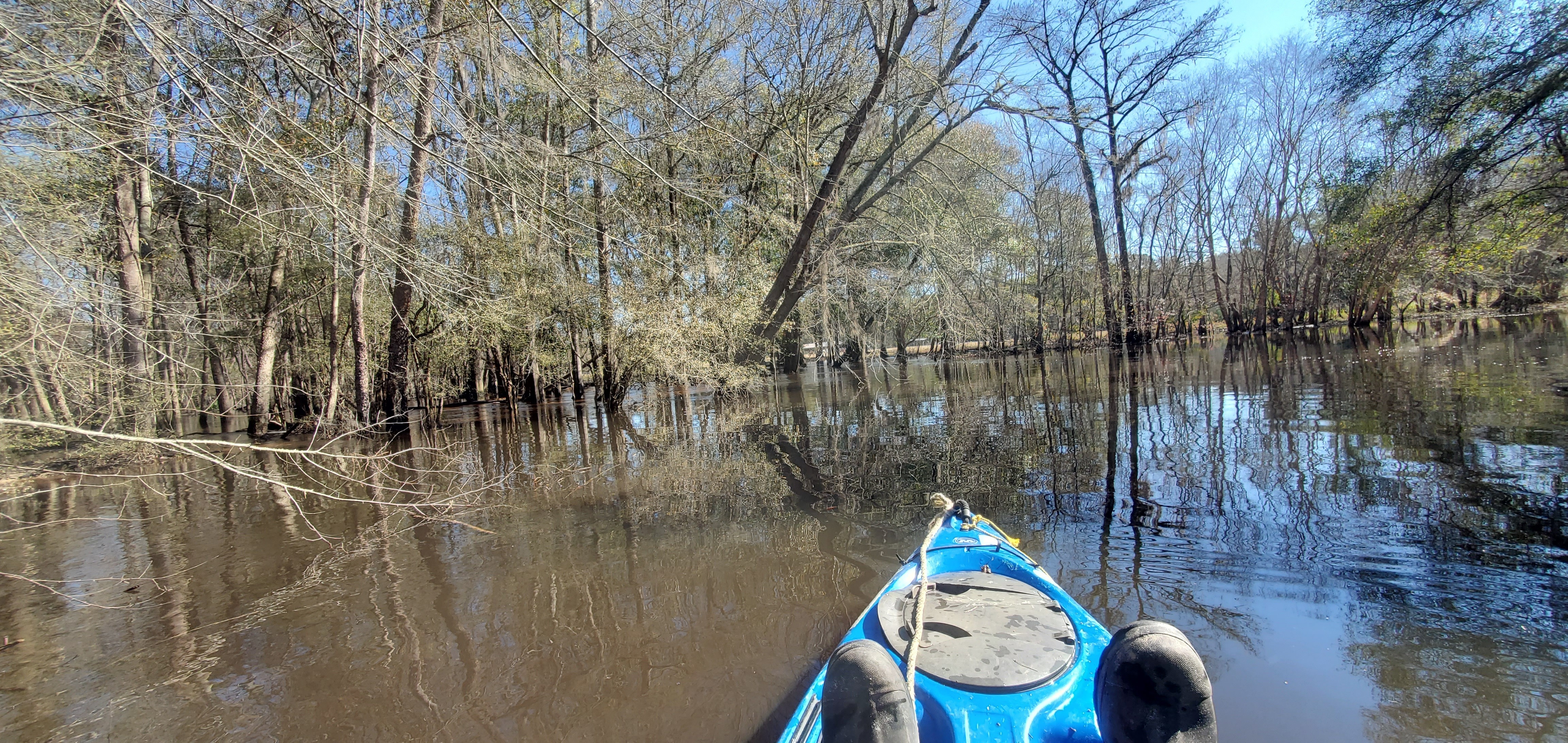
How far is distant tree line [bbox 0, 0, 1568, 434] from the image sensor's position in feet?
13.2

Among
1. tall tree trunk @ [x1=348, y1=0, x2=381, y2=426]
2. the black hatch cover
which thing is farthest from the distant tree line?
the black hatch cover

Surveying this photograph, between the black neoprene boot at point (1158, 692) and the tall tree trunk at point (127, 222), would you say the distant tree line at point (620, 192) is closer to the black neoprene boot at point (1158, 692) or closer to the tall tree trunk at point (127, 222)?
the tall tree trunk at point (127, 222)

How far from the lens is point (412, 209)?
7.96 metres

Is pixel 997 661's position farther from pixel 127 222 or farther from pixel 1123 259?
pixel 1123 259

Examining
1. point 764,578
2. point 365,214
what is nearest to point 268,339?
point 365,214

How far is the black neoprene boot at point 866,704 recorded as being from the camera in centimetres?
167

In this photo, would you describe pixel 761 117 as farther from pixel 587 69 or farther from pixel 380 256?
pixel 380 256

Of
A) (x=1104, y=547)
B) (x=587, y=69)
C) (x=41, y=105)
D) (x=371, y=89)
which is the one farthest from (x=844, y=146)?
(x=41, y=105)

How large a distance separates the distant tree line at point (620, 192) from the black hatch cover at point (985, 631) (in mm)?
2884

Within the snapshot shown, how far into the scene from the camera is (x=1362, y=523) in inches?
157

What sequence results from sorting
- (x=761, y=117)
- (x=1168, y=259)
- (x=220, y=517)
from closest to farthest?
(x=220, y=517)
(x=761, y=117)
(x=1168, y=259)

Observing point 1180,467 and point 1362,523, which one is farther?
point 1180,467

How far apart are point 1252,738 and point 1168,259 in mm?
32074

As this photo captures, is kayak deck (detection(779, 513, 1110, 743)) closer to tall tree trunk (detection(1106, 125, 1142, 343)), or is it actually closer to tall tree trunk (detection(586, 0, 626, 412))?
tall tree trunk (detection(586, 0, 626, 412))
